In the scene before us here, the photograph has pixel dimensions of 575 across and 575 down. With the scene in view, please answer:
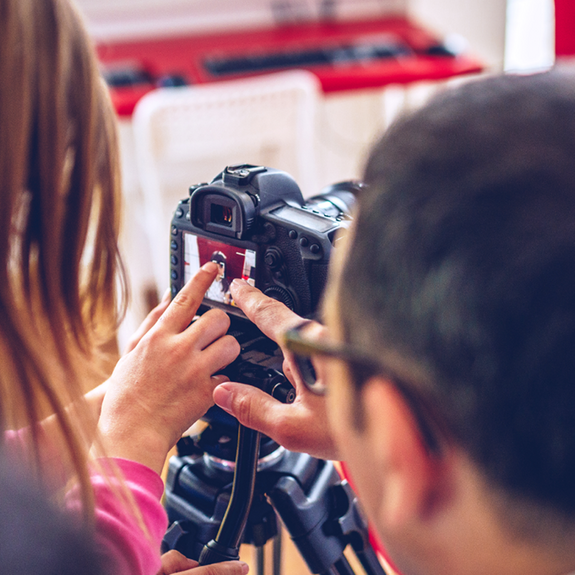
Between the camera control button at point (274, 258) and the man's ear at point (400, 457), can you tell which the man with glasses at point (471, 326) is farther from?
the camera control button at point (274, 258)

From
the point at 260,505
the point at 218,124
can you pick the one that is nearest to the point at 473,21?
the point at 218,124

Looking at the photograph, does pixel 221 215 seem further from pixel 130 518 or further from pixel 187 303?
pixel 130 518

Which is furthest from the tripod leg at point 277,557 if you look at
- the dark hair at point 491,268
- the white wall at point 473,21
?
the white wall at point 473,21

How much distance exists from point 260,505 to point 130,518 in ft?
0.55

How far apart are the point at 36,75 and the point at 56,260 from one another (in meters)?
0.16

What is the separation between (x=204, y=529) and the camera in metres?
0.59

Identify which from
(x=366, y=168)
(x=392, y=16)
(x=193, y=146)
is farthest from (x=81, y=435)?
(x=392, y=16)

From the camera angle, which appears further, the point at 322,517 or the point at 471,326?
the point at 322,517

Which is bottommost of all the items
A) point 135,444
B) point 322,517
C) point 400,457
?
point 322,517

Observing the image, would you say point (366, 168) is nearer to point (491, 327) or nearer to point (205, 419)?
point (491, 327)

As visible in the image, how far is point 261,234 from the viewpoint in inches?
22.8

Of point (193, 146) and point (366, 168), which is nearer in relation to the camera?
point (366, 168)

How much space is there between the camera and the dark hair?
0.27 meters

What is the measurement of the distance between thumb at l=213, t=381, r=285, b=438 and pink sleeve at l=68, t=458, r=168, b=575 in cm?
9
